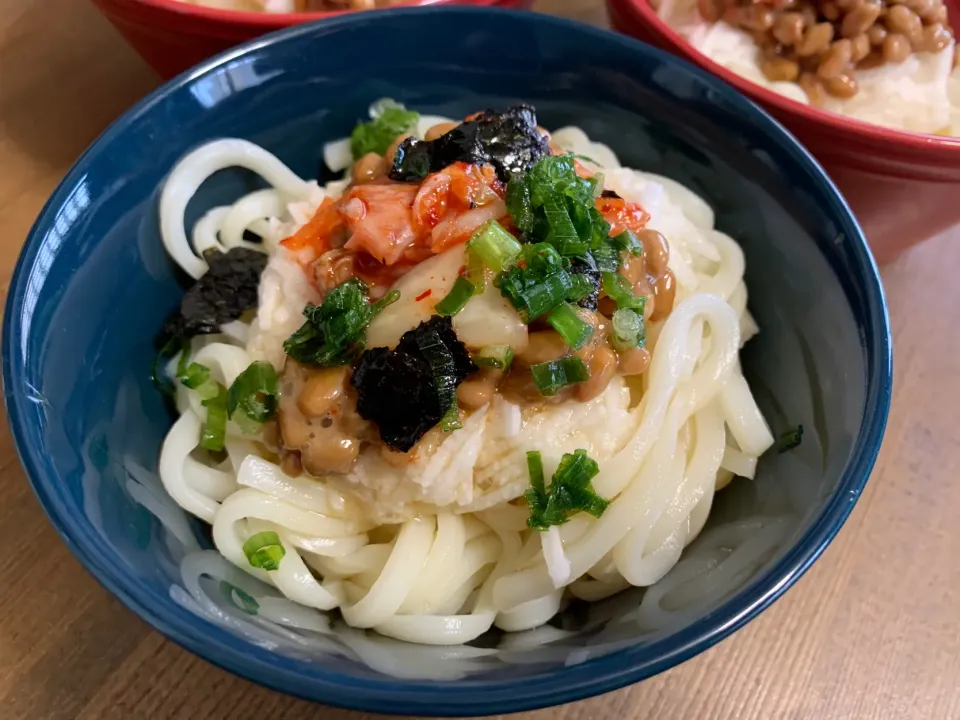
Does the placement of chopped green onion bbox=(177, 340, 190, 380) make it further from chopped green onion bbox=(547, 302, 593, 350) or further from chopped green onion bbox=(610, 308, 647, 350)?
chopped green onion bbox=(610, 308, 647, 350)

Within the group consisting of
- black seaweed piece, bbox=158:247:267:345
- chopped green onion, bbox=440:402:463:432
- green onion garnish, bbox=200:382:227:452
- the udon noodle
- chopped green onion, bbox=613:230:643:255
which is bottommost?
the udon noodle

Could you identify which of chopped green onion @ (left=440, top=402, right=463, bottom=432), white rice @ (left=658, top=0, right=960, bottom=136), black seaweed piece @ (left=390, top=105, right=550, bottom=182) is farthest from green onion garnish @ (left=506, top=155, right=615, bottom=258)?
white rice @ (left=658, top=0, right=960, bottom=136)

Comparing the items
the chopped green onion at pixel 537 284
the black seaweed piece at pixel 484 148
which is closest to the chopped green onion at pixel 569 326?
the chopped green onion at pixel 537 284

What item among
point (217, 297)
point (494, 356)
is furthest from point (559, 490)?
point (217, 297)

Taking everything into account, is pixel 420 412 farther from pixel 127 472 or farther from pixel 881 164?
pixel 881 164

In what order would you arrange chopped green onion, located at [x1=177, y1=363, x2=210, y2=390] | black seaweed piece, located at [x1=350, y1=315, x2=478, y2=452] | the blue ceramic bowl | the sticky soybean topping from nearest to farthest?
the blue ceramic bowl, black seaweed piece, located at [x1=350, y1=315, x2=478, y2=452], chopped green onion, located at [x1=177, y1=363, x2=210, y2=390], the sticky soybean topping

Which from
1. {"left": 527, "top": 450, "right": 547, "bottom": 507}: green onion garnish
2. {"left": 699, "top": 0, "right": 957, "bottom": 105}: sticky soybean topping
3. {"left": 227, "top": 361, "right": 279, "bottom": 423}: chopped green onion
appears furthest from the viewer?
{"left": 699, "top": 0, "right": 957, "bottom": 105}: sticky soybean topping
